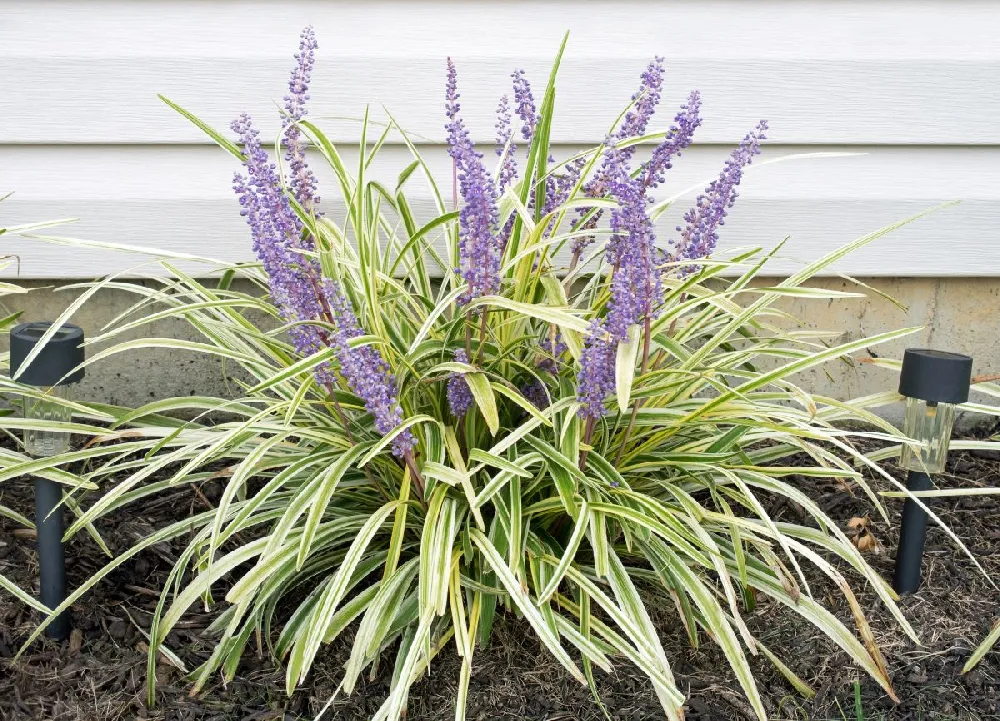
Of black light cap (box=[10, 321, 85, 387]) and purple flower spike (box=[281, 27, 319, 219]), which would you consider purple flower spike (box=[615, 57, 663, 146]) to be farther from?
black light cap (box=[10, 321, 85, 387])

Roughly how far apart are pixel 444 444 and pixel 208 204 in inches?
41.6

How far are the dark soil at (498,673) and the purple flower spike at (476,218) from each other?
2.22 ft

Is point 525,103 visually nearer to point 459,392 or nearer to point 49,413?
point 459,392

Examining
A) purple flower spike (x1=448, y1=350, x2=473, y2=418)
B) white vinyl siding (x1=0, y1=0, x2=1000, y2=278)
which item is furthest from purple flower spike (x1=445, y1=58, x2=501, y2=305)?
white vinyl siding (x1=0, y1=0, x2=1000, y2=278)

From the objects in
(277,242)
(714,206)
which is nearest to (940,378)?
(714,206)

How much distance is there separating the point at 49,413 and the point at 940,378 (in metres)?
1.80

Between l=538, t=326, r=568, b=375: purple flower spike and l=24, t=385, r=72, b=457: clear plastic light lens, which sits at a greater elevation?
l=538, t=326, r=568, b=375: purple flower spike

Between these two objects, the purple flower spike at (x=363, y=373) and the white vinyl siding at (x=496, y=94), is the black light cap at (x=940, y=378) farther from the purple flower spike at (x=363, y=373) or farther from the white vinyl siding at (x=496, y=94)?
the purple flower spike at (x=363, y=373)

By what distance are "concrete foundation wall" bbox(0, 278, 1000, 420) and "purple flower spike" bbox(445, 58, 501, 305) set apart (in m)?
1.17

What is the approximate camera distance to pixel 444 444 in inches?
71.4

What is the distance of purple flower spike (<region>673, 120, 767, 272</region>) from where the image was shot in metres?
1.78

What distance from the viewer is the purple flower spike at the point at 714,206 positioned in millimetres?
1783

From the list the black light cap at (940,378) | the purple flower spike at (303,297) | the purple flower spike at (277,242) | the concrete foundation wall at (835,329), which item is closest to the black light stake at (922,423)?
the black light cap at (940,378)

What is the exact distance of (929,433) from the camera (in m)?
2.03
